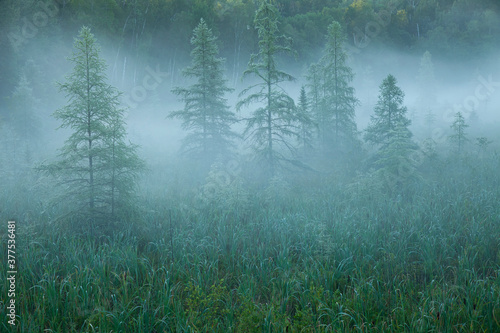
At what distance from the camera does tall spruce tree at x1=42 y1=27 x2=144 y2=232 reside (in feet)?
20.9

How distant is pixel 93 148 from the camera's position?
251 inches

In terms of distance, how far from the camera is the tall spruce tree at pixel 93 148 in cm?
636

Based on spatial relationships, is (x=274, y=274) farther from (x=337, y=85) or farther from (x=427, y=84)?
(x=427, y=84)

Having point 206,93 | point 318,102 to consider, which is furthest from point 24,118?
point 318,102

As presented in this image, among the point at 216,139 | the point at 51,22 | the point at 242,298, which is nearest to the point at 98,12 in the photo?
the point at 51,22

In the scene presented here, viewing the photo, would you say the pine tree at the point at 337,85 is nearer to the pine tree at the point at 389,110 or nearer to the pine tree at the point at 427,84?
the pine tree at the point at 389,110

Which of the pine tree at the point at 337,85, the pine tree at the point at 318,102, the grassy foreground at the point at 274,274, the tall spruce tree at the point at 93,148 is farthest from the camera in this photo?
the pine tree at the point at 318,102

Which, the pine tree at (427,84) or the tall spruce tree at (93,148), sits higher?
the pine tree at (427,84)

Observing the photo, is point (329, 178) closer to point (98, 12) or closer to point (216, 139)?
point (216, 139)

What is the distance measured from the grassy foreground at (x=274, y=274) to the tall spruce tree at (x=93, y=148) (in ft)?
2.77

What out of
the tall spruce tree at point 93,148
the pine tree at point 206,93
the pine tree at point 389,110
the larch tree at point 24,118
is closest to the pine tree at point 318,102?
the pine tree at point 389,110

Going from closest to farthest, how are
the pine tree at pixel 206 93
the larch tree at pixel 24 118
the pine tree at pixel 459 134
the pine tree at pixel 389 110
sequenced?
1. the pine tree at pixel 389 110
2. the pine tree at pixel 206 93
3. the pine tree at pixel 459 134
4. the larch tree at pixel 24 118

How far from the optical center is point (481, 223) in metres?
6.14

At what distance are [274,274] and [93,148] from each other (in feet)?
16.1
